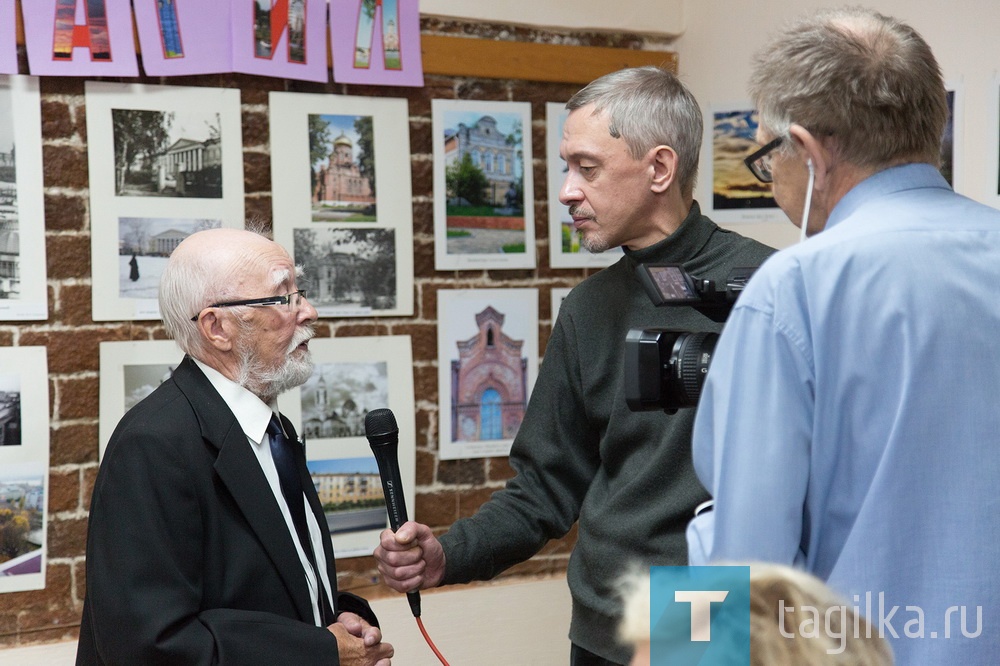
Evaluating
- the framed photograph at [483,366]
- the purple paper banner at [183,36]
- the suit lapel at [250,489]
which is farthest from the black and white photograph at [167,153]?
the suit lapel at [250,489]

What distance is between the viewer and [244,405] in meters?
1.77

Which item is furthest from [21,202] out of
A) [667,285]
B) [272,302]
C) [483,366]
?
[667,285]

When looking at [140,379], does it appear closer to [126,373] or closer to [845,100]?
[126,373]

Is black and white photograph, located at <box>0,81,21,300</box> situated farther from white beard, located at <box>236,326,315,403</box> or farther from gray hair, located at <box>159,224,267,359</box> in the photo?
white beard, located at <box>236,326,315,403</box>

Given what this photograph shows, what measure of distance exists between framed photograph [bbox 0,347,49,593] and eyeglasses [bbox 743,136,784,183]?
2.01 meters

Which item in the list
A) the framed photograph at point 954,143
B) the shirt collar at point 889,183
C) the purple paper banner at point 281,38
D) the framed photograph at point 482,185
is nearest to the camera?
the shirt collar at point 889,183

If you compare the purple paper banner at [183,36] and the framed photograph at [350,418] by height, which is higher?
the purple paper banner at [183,36]

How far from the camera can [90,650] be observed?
1.67 metres

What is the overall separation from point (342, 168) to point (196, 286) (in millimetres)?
1166

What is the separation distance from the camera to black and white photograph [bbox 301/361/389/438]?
289 cm

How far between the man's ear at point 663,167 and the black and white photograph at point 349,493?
146cm

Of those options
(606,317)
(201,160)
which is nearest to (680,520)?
(606,317)

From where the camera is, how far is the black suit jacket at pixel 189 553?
1.54m

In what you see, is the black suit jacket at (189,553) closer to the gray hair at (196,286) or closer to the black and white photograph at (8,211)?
the gray hair at (196,286)
